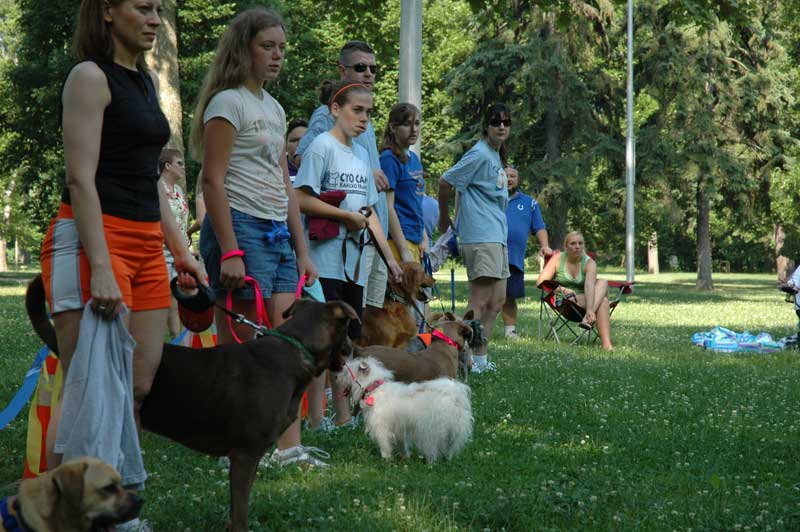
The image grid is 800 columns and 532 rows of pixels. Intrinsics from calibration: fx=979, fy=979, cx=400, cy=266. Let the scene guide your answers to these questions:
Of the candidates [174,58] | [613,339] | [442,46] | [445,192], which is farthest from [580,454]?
[442,46]

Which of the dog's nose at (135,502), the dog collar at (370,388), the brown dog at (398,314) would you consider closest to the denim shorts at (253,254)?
the dog collar at (370,388)

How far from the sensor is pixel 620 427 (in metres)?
7.16

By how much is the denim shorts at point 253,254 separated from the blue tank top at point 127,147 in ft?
3.67

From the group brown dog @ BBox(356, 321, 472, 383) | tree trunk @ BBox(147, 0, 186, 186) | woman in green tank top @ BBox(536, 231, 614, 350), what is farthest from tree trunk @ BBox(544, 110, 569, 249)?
brown dog @ BBox(356, 321, 472, 383)

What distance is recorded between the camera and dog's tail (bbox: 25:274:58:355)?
151 inches

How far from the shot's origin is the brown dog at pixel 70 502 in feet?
10.5

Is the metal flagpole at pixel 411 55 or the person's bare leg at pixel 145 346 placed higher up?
the metal flagpole at pixel 411 55

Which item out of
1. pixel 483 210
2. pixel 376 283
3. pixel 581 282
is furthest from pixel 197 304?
pixel 581 282

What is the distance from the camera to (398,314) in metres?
7.85

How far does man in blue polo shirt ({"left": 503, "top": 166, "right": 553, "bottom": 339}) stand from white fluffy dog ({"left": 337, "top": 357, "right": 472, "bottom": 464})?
25.8 ft

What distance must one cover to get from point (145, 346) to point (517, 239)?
11.4 m

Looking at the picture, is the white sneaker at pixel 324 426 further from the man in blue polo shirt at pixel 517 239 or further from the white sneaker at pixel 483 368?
the man in blue polo shirt at pixel 517 239

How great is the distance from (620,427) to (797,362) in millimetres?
5732

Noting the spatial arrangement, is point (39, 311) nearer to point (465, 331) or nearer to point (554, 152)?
point (465, 331)
